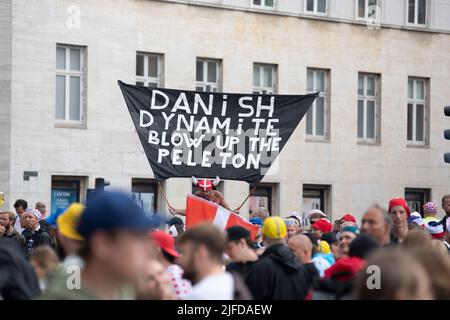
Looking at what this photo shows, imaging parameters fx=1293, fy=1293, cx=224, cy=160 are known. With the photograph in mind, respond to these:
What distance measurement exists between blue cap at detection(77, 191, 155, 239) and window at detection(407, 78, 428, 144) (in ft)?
113

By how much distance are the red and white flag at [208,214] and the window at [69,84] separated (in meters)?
15.4

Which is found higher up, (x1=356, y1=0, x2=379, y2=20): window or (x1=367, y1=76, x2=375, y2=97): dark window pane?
(x1=356, y1=0, x2=379, y2=20): window

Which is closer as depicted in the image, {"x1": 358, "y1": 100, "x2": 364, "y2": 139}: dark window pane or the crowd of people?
the crowd of people

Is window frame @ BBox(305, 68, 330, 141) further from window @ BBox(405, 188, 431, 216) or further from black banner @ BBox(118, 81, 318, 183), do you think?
black banner @ BBox(118, 81, 318, 183)

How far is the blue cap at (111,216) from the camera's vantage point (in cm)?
512

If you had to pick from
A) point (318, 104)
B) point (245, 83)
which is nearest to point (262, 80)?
point (245, 83)

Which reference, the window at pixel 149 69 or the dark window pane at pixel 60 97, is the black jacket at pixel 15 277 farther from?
the window at pixel 149 69

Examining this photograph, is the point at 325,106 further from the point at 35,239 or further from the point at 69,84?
the point at 35,239

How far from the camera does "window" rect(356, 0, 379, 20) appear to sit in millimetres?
38156

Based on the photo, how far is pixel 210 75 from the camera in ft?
116

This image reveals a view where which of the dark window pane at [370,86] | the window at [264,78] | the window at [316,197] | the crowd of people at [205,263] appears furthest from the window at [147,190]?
the crowd of people at [205,263]

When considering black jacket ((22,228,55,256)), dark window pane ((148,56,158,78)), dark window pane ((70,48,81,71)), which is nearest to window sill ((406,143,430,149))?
dark window pane ((148,56,158,78))

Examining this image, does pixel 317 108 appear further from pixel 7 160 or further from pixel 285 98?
pixel 285 98
